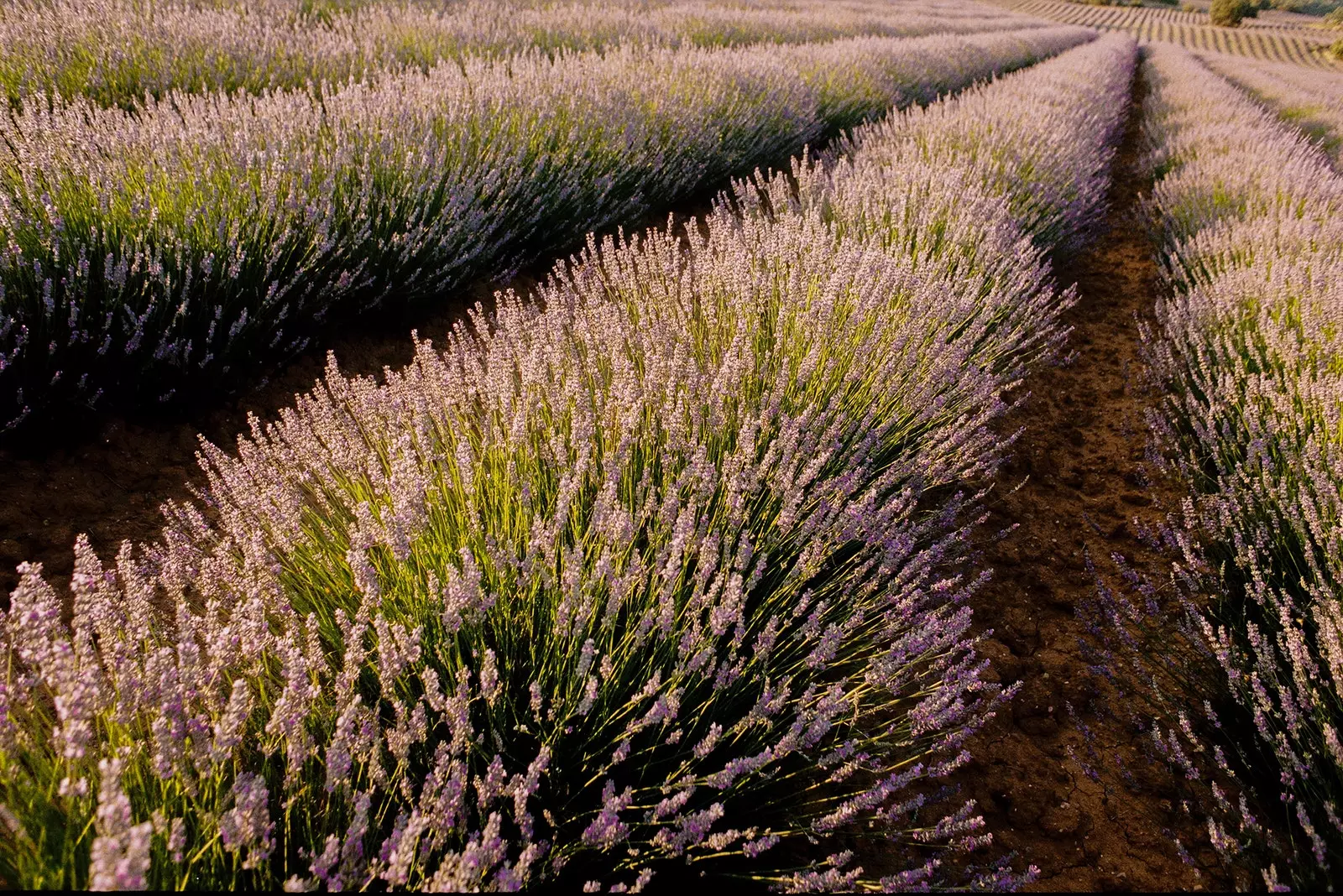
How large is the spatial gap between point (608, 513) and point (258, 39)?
518cm

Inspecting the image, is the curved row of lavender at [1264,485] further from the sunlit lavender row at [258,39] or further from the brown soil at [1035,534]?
the sunlit lavender row at [258,39]

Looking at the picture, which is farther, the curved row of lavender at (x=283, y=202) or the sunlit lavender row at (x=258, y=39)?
the sunlit lavender row at (x=258, y=39)

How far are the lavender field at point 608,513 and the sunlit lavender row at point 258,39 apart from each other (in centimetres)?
5

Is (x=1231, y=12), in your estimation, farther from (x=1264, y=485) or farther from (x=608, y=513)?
(x=608, y=513)

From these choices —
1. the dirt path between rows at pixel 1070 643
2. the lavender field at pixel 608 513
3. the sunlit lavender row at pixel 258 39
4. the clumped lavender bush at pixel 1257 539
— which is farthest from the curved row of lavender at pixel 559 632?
the sunlit lavender row at pixel 258 39

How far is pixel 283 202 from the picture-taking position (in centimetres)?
283

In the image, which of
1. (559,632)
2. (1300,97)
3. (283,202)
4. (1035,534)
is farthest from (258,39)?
(1300,97)

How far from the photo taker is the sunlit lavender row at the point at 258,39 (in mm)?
3799

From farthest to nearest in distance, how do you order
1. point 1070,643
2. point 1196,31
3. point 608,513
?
point 1196,31, point 1070,643, point 608,513

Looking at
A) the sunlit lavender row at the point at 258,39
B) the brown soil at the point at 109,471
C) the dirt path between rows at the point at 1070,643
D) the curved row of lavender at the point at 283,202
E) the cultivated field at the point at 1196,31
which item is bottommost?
the dirt path between rows at the point at 1070,643

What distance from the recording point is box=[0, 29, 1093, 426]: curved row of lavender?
2.31 metres

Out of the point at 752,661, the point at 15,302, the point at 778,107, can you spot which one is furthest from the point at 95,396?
the point at 778,107

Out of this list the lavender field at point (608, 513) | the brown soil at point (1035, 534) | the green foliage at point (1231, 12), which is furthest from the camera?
the green foliage at point (1231, 12)

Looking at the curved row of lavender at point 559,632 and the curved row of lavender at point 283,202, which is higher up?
the curved row of lavender at point 283,202
